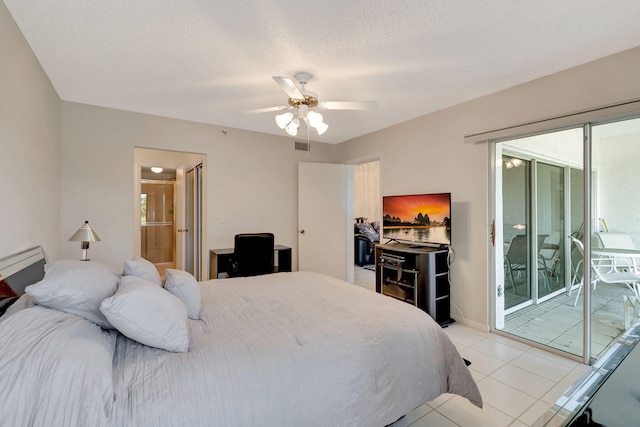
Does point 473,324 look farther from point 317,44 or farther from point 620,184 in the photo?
point 317,44

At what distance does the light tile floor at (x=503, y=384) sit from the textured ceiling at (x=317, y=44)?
8.17 feet

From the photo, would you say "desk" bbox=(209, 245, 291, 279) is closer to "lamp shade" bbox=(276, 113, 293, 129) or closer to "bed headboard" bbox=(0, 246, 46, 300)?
"bed headboard" bbox=(0, 246, 46, 300)

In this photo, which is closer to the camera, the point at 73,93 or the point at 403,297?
the point at 73,93

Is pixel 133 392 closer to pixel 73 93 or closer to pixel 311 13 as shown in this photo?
pixel 311 13

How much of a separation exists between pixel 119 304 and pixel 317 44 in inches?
78.2

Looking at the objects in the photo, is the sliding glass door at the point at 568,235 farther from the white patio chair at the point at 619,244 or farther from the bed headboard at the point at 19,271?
the bed headboard at the point at 19,271

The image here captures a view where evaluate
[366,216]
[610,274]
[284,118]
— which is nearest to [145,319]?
[284,118]

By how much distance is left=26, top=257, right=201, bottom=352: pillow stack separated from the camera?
123 cm

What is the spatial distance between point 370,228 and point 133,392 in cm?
641

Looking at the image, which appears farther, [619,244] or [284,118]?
[284,118]

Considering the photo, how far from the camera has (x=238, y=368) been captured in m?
1.18

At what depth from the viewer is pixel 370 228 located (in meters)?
7.13

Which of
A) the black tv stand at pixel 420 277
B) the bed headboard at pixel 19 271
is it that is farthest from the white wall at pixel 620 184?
the bed headboard at pixel 19 271

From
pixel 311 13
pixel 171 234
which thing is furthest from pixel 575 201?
pixel 171 234
